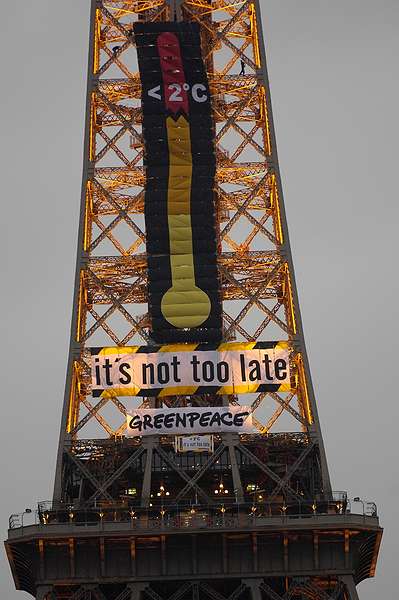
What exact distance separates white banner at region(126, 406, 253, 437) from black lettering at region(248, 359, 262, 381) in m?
2.46

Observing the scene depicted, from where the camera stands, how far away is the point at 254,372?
14525cm

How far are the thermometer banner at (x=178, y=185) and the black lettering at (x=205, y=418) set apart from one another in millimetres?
5262

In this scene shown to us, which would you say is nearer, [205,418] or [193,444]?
[193,444]

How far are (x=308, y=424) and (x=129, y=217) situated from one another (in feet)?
63.5

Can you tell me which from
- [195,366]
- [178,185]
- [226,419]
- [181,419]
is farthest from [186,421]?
[178,185]

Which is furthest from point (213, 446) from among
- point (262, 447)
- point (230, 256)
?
point (230, 256)

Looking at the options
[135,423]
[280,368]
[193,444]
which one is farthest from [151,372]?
[280,368]

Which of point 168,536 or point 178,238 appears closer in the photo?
point 168,536

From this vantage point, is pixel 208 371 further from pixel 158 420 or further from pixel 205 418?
pixel 158 420

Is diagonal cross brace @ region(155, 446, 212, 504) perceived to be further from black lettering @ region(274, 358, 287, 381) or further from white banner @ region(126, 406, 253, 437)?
black lettering @ region(274, 358, 287, 381)

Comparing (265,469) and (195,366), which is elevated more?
(195,366)

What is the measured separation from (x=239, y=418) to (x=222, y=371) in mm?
3268

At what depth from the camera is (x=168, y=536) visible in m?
138

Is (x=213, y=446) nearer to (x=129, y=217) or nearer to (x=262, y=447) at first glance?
(x=262, y=447)
